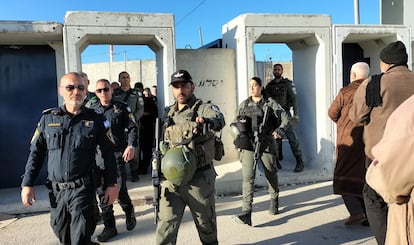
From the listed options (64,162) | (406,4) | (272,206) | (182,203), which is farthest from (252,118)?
(406,4)

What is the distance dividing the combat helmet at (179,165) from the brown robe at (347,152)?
2.05 m

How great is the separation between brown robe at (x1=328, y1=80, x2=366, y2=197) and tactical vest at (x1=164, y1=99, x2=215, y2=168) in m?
1.76

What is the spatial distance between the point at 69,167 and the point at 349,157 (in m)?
3.03

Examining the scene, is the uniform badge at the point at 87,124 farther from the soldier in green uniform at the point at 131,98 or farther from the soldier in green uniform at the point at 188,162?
the soldier in green uniform at the point at 131,98

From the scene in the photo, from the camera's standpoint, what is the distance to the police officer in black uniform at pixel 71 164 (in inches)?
116

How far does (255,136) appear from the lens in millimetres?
4527

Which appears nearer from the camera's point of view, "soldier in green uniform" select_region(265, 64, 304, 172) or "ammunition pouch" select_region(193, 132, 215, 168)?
"ammunition pouch" select_region(193, 132, 215, 168)

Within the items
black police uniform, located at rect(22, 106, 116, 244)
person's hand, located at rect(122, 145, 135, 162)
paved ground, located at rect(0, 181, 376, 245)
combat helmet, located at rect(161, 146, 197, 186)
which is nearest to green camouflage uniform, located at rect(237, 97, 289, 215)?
paved ground, located at rect(0, 181, 376, 245)

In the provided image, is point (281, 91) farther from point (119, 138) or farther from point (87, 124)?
point (87, 124)

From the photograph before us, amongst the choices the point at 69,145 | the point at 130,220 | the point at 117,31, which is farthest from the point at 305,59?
the point at 69,145

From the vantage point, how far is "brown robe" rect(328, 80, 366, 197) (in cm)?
438

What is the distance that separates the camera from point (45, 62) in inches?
266

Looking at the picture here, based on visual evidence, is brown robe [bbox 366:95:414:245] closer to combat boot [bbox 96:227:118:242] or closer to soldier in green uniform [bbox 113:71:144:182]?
combat boot [bbox 96:227:118:242]

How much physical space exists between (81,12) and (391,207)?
5.02 m
